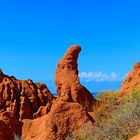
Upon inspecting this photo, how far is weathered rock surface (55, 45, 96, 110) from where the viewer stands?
2964cm

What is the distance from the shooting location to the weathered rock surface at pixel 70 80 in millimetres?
29641

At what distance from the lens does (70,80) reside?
29.9m

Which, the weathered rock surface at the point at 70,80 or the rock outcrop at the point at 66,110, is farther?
the weathered rock surface at the point at 70,80

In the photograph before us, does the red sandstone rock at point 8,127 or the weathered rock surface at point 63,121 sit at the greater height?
the red sandstone rock at point 8,127

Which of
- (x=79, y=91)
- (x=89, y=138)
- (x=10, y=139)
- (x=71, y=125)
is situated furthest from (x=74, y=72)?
(x=89, y=138)

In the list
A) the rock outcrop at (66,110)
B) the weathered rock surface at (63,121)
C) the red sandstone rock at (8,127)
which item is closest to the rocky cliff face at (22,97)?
the rock outcrop at (66,110)

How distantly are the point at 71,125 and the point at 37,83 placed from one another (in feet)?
84.0

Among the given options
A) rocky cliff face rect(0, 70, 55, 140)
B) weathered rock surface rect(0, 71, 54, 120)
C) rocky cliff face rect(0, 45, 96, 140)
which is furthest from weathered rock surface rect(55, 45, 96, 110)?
weathered rock surface rect(0, 71, 54, 120)

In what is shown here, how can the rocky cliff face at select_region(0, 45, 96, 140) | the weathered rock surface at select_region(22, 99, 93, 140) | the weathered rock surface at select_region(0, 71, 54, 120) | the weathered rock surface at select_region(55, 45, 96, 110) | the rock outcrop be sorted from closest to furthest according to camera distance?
the weathered rock surface at select_region(22, 99, 93, 140) → the rock outcrop → the rocky cliff face at select_region(0, 45, 96, 140) → the weathered rock surface at select_region(55, 45, 96, 110) → the weathered rock surface at select_region(0, 71, 54, 120)

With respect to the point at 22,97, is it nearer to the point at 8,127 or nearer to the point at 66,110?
the point at 8,127

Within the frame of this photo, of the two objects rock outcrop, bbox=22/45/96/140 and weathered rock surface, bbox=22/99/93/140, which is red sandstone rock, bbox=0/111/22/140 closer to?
rock outcrop, bbox=22/45/96/140

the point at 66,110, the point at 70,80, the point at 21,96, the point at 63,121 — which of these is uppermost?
the point at 21,96

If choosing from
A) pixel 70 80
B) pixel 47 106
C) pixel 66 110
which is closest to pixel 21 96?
pixel 47 106

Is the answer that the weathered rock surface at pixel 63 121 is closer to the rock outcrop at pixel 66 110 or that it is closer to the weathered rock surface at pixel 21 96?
the rock outcrop at pixel 66 110
